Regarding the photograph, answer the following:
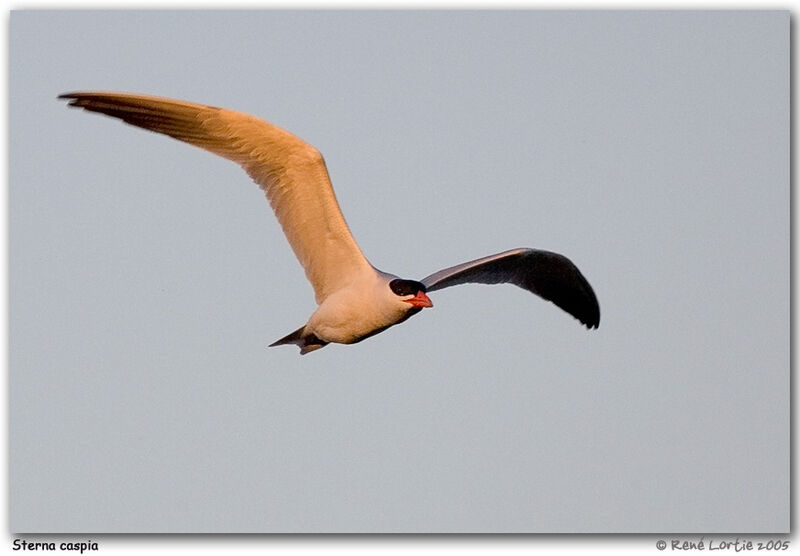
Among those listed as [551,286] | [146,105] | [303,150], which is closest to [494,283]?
[551,286]

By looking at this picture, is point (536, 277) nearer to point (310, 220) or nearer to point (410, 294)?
point (410, 294)

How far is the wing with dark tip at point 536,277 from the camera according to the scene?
1213 centimetres

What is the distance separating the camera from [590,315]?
1416 cm

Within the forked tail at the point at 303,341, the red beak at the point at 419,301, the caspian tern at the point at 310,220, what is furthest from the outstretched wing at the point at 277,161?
the red beak at the point at 419,301

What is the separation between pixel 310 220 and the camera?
11.8m

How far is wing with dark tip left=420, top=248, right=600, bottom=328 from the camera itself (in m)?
12.1

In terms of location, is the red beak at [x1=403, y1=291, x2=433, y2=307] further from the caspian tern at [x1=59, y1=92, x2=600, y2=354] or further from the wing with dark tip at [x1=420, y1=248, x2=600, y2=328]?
the wing with dark tip at [x1=420, y1=248, x2=600, y2=328]

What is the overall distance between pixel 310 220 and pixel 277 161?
0.68 m

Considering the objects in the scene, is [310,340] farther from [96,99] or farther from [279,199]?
[96,99]

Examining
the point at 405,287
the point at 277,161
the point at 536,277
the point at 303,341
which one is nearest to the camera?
the point at 405,287

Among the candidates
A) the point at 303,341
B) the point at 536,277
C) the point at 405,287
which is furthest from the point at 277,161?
the point at 536,277

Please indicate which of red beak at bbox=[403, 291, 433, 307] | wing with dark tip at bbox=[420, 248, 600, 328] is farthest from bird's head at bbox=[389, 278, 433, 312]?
wing with dark tip at bbox=[420, 248, 600, 328]

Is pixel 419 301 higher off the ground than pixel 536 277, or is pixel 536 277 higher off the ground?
pixel 536 277

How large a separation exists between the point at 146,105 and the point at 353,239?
7.22 ft
